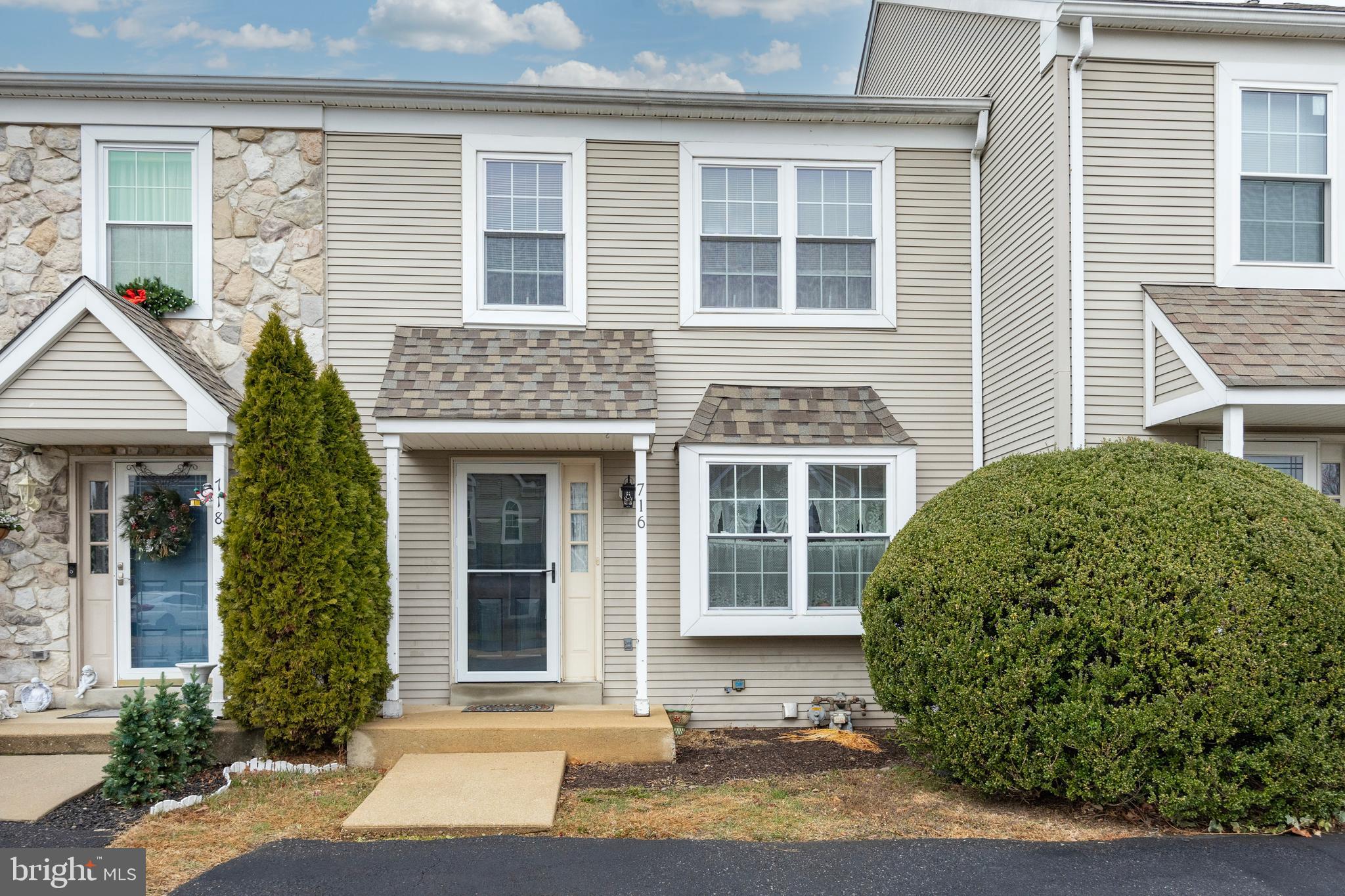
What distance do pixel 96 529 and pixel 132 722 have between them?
250 centimetres

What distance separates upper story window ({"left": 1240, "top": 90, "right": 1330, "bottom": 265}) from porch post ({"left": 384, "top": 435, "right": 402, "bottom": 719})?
6.61 metres

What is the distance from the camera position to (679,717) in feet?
25.6

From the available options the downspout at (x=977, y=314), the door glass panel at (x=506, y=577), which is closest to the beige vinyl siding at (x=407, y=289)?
the door glass panel at (x=506, y=577)

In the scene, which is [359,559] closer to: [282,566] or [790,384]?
[282,566]

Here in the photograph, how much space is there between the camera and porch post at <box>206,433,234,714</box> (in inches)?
271

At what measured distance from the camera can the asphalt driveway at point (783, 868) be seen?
14.3 ft

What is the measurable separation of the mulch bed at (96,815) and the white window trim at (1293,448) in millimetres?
7883

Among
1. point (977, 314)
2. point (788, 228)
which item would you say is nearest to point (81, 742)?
point (788, 228)

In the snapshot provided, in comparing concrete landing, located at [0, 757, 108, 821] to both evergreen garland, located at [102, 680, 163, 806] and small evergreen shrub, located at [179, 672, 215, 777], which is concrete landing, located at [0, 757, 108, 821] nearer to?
evergreen garland, located at [102, 680, 163, 806]

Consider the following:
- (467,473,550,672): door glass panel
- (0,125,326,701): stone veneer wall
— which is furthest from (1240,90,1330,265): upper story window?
(0,125,326,701): stone veneer wall

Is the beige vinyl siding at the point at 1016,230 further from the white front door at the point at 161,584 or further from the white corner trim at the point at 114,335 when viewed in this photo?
the white front door at the point at 161,584

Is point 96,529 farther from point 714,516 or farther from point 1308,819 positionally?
point 1308,819

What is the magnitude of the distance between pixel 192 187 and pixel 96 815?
4.88m

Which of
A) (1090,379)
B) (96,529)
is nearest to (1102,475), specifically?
(1090,379)
